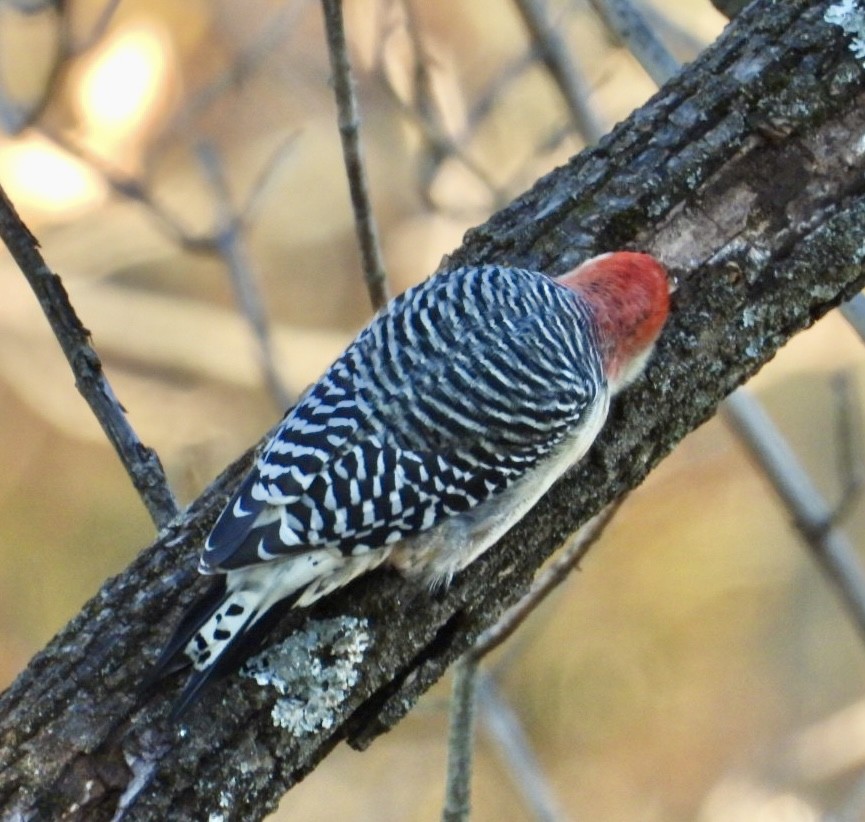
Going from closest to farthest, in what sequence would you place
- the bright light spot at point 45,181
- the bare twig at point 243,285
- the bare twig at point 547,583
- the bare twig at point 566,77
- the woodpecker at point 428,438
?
the woodpecker at point 428,438
the bare twig at point 547,583
the bare twig at point 566,77
the bare twig at point 243,285
the bright light spot at point 45,181

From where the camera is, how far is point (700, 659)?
5.52m

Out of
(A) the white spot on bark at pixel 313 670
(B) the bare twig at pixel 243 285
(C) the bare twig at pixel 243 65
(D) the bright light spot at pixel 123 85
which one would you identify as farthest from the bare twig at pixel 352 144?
(D) the bright light spot at pixel 123 85

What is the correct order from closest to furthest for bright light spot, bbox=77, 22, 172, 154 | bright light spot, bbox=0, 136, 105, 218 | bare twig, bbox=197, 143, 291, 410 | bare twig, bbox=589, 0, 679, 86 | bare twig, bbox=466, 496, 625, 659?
bare twig, bbox=466, 496, 625, 659
bare twig, bbox=589, 0, 679, 86
bare twig, bbox=197, 143, 291, 410
bright light spot, bbox=0, 136, 105, 218
bright light spot, bbox=77, 22, 172, 154

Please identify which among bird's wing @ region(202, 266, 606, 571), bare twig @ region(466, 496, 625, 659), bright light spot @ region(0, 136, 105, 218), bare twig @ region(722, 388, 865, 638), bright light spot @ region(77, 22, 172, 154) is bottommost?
bare twig @ region(722, 388, 865, 638)

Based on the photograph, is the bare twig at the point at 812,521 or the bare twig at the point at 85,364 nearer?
the bare twig at the point at 85,364

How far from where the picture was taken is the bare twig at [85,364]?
1897 millimetres

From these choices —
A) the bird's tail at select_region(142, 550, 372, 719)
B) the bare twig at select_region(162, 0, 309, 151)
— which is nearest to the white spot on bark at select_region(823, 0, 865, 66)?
the bird's tail at select_region(142, 550, 372, 719)

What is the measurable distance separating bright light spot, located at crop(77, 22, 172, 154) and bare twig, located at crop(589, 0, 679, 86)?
3.84 metres

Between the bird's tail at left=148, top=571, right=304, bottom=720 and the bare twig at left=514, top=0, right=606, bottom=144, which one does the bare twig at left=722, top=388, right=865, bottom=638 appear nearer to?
the bare twig at left=514, top=0, right=606, bottom=144

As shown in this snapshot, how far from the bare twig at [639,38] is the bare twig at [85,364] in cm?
123

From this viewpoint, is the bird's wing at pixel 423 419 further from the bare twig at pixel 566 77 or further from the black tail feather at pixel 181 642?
the bare twig at pixel 566 77

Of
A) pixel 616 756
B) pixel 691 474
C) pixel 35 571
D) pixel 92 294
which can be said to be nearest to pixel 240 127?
pixel 92 294

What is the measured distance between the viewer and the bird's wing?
190 centimetres

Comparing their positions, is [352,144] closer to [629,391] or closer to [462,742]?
[629,391]
